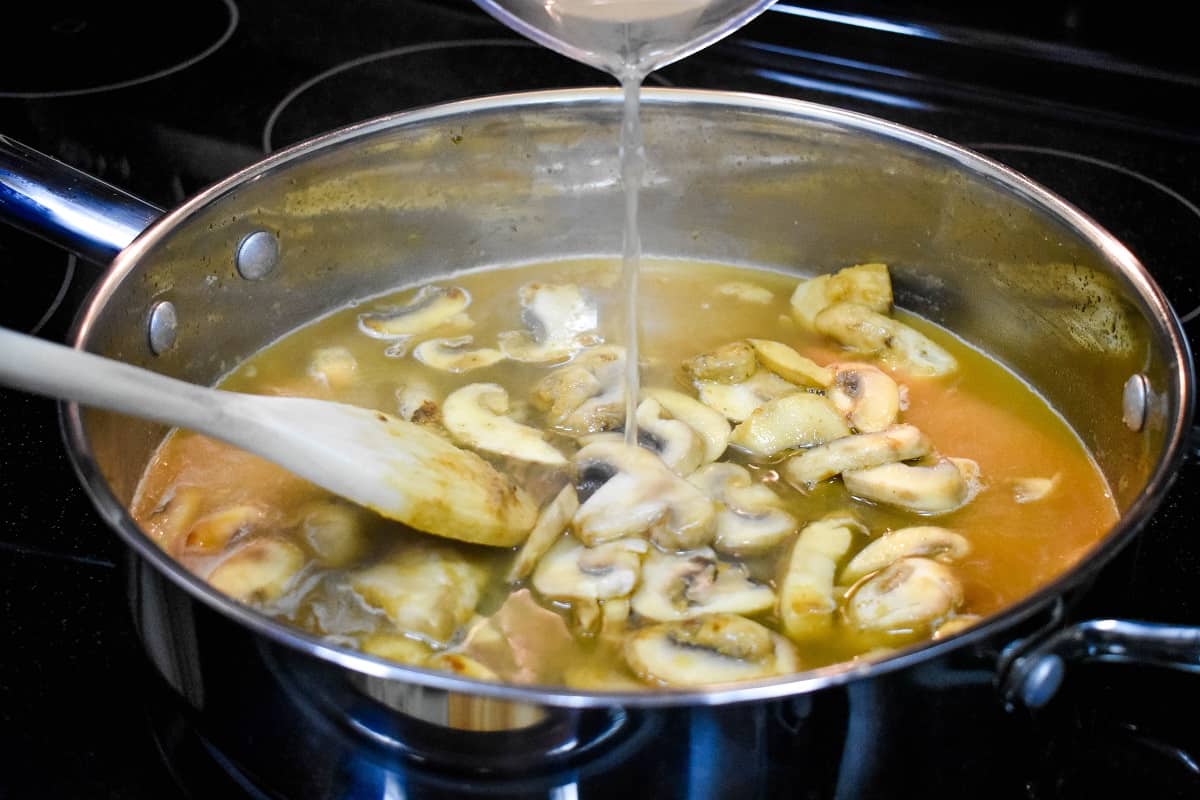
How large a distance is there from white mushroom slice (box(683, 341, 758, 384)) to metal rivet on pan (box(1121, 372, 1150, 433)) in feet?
1.42

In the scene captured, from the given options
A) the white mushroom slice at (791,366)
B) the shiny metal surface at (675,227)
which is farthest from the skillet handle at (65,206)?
the white mushroom slice at (791,366)

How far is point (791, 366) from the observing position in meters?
1.56

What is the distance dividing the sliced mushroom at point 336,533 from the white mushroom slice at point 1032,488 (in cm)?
72

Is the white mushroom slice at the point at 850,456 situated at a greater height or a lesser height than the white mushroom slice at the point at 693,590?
greater

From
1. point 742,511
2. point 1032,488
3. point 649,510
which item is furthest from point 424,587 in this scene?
point 1032,488

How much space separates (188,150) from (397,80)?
1.23 feet

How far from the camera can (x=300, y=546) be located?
1.28 metres

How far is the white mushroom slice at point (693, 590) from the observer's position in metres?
1.19

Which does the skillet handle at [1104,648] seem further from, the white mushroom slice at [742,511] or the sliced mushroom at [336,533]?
the sliced mushroom at [336,533]

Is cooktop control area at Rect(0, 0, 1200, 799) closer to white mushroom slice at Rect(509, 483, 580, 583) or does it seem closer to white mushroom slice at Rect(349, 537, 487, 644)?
white mushroom slice at Rect(349, 537, 487, 644)

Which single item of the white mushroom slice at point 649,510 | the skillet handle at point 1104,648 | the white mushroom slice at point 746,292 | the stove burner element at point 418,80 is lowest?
the white mushroom slice at point 649,510

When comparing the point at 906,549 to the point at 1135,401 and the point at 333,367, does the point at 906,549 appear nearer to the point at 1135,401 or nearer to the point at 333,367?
the point at 1135,401

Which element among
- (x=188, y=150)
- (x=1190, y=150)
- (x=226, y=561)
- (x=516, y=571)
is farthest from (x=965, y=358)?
(x=188, y=150)

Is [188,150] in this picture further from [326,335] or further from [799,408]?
[799,408]
